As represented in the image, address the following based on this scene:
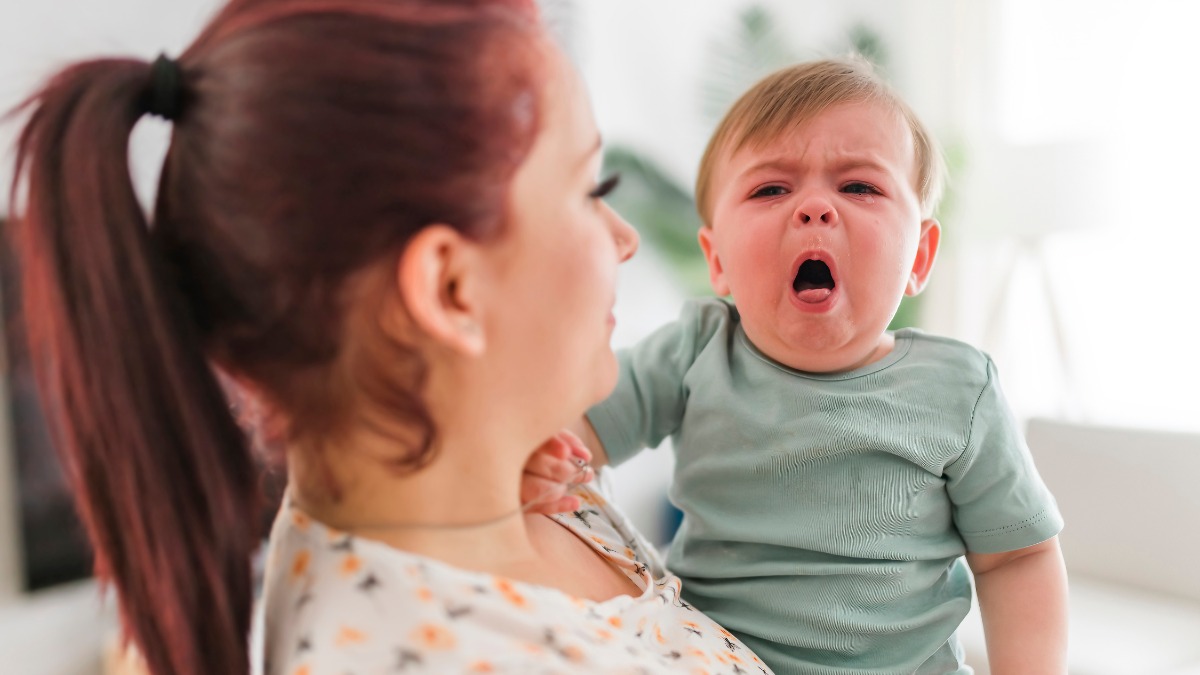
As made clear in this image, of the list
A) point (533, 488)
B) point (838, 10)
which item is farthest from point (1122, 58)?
point (533, 488)

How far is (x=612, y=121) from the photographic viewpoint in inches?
135

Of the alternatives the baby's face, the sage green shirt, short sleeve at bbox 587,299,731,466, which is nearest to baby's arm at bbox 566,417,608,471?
short sleeve at bbox 587,299,731,466

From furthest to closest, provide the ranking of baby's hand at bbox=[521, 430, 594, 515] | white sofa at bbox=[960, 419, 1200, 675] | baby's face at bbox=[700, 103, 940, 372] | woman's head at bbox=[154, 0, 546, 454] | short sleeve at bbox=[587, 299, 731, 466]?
white sofa at bbox=[960, 419, 1200, 675], short sleeve at bbox=[587, 299, 731, 466], baby's face at bbox=[700, 103, 940, 372], baby's hand at bbox=[521, 430, 594, 515], woman's head at bbox=[154, 0, 546, 454]

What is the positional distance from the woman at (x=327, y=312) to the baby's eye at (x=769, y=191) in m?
0.37

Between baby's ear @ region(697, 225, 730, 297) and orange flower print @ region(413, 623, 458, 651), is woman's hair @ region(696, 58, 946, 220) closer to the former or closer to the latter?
baby's ear @ region(697, 225, 730, 297)

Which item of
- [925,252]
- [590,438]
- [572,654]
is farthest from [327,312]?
[925,252]

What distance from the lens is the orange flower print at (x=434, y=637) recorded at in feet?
2.05

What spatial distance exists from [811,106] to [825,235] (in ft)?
0.54

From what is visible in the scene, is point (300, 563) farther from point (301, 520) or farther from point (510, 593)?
point (510, 593)

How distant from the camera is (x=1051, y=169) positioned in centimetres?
341

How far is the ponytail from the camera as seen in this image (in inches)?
24.8

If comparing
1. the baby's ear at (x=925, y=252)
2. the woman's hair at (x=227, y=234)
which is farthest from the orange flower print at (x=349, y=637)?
the baby's ear at (x=925, y=252)

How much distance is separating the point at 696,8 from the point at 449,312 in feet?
10.9

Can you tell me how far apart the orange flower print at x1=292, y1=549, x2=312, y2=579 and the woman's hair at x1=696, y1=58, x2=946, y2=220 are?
674 mm
